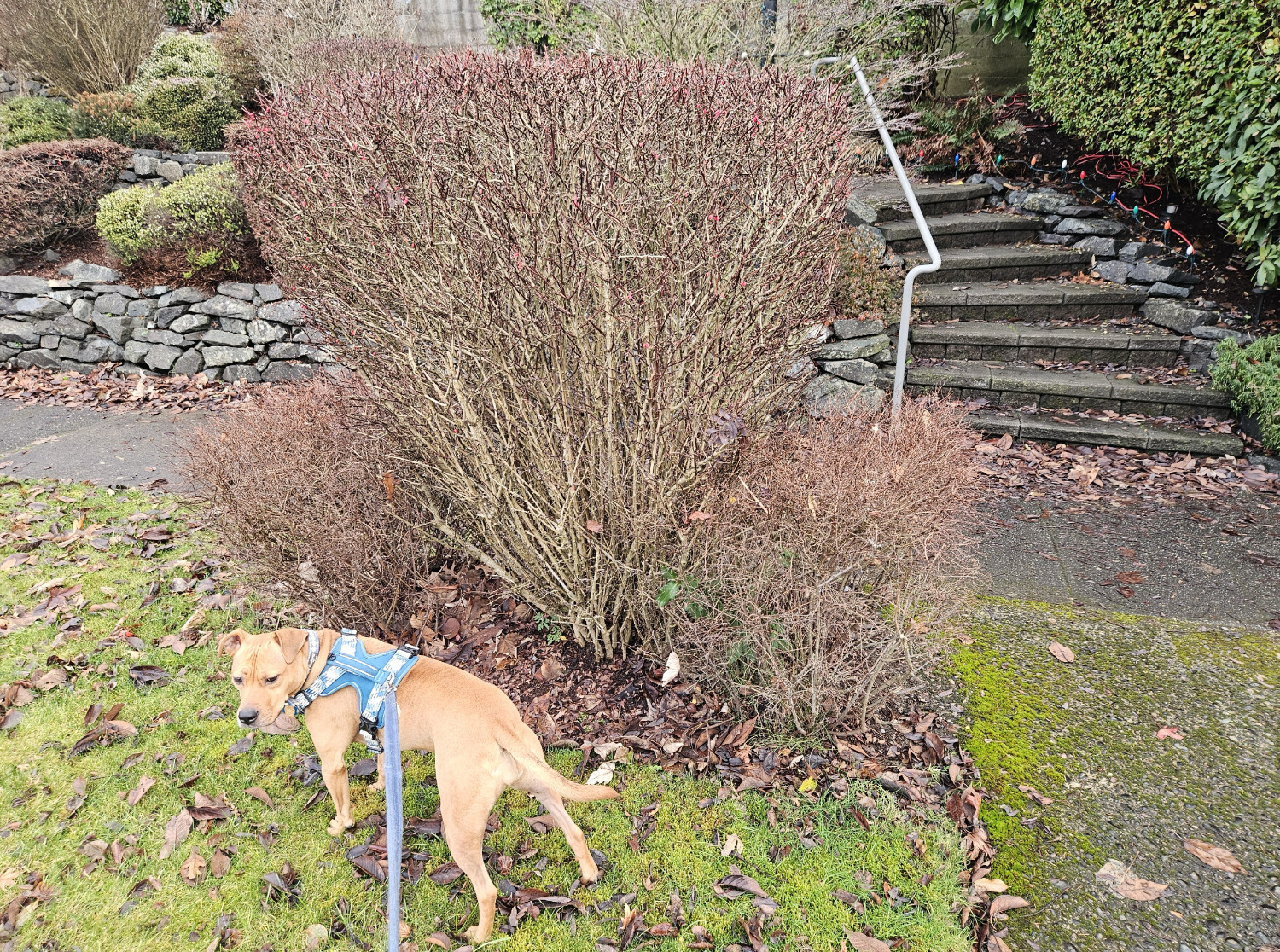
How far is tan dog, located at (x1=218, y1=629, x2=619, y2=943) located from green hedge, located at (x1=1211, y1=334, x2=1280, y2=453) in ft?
17.5

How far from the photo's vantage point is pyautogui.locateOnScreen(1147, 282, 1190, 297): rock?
6.04 meters

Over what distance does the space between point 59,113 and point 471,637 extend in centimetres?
1005

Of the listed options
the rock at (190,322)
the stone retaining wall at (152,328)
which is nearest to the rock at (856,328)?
the stone retaining wall at (152,328)

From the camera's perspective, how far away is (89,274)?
787cm

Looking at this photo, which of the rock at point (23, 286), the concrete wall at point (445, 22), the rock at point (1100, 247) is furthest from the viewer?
the concrete wall at point (445, 22)

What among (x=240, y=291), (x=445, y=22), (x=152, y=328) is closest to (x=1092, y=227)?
(x=240, y=291)

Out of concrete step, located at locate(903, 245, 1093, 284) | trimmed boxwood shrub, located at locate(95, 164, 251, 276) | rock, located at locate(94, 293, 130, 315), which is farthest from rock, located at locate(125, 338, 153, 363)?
concrete step, located at locate(903, 245, 1093, 284)

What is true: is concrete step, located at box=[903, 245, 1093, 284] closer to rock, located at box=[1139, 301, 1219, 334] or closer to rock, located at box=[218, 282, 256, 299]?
rock, located at box=[1139, 301, 1219, 334]

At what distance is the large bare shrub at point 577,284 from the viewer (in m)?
2.81

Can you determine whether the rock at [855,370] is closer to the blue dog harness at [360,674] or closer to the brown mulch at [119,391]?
the blue dog harness at [360,674]

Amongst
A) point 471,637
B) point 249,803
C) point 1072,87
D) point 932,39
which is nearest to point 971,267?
point 1072,87

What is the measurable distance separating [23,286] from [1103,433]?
423 inches

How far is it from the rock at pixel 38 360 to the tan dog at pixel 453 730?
301 inches

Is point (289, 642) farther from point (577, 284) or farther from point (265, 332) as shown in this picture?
point (265, 332)
